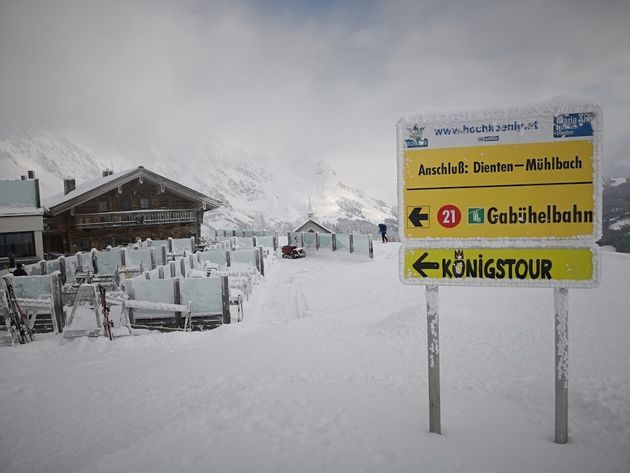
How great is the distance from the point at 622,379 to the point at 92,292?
11263 millimetres

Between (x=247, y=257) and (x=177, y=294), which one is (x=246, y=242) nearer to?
(x=247, y=257)

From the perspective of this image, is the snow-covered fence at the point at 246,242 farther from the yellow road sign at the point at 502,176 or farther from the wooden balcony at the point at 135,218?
the yellow road sign at the point at 502,176

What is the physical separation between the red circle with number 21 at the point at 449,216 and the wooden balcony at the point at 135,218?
3031 centimetres

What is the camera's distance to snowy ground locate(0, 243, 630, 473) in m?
3.35

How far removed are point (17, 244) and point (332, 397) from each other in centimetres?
2663

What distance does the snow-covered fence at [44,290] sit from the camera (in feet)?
34.4

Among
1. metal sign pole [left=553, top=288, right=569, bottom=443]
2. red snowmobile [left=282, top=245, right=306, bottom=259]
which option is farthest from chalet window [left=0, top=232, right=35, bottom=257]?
metal sign pole [left=553, top=288, right=569, bottom=443]

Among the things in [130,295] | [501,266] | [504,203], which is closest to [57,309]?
[130,295]

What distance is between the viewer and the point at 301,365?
591cm

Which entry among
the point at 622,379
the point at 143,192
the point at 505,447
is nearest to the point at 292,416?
the point at 505,447

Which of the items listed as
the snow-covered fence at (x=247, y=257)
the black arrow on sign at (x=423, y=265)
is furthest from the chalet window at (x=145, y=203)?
the black arrow on sign at (x=423, y=265)

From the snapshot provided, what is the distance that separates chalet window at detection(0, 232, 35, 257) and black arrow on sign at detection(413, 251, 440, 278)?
90.6ft

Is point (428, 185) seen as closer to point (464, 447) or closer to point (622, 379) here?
point (464, 447)

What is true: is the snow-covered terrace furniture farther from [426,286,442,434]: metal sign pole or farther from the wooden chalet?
the wooden chalet
